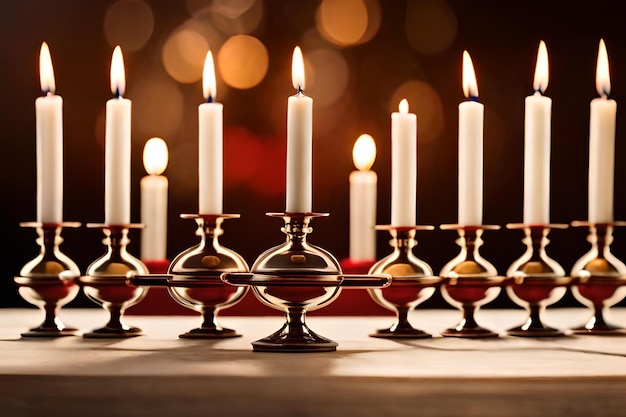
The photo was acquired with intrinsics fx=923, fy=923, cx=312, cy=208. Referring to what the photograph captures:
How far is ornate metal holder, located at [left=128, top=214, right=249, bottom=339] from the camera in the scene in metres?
0.70

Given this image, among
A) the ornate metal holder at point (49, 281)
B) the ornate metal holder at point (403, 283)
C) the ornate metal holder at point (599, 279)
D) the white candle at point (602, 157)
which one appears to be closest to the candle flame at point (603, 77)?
the white candle at point (602, 157)

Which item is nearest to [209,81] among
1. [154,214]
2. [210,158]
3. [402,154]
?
[210,158]

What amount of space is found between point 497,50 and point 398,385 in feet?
4.24

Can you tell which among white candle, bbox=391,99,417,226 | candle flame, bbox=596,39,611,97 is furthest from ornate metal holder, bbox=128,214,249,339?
candle flame, bbox=596,39,611,97

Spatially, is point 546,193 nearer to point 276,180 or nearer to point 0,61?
point 276,180

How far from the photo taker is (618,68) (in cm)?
168

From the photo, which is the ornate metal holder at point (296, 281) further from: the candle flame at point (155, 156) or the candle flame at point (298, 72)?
the candle flame at point (155, 156)

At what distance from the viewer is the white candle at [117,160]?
761 millimetres

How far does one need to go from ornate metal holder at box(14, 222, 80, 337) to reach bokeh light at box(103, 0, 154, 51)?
3.24ft

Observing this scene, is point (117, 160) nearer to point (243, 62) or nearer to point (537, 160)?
point (537, 160)

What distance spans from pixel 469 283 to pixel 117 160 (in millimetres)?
307

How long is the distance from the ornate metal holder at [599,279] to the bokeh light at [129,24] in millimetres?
1115

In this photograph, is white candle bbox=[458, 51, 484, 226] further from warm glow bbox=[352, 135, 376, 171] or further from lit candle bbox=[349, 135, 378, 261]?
lit candle bbox=[349, 135, 378, 261]

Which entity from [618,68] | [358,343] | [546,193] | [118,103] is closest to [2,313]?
[118,103]
